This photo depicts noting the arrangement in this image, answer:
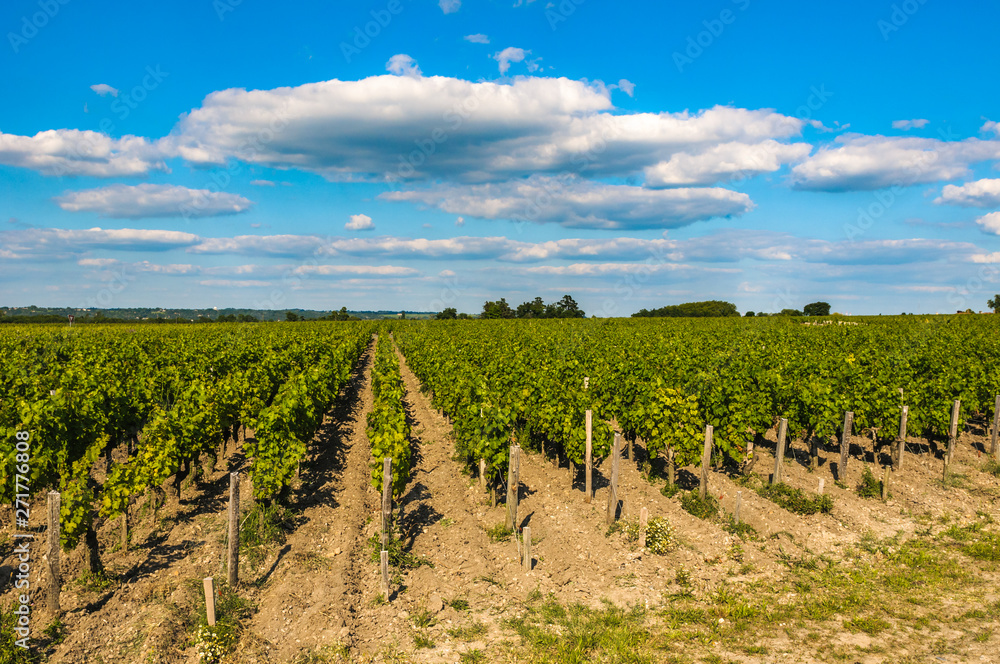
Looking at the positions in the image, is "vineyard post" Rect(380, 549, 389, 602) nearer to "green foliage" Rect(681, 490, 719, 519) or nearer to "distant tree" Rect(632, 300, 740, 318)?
"green foliage" Rect(681, 490, 719, 519)

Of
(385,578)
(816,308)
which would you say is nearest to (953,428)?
(385,578)

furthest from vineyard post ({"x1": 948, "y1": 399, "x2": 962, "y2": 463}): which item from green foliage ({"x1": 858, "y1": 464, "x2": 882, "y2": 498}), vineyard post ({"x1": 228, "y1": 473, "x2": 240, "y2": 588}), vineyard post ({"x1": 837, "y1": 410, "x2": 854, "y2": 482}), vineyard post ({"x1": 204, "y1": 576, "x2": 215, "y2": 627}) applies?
vineyard post ({"x1": 204, "y1": 576, "x2": 215, "y2": 627})

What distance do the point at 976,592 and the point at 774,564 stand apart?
2.68 meters

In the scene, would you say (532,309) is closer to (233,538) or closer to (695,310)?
(695,310)

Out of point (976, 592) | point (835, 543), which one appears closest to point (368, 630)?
point (835, 543)

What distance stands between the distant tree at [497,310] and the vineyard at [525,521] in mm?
99530

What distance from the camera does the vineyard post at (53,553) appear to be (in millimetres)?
6938

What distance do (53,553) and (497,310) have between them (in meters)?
111

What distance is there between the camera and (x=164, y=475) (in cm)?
884

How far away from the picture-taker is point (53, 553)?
276 inches

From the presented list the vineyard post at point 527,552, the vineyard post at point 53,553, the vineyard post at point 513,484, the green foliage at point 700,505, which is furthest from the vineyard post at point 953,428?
the vineyard post at point 53,553

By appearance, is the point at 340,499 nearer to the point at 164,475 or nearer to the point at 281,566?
the point at 281,566

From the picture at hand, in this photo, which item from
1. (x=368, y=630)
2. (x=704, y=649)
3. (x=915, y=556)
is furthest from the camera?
(x=915, y=556)

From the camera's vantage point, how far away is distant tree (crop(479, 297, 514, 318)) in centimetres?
11625
